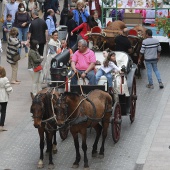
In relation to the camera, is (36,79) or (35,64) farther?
(36,79)

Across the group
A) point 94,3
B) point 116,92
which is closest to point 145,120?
point 116,92

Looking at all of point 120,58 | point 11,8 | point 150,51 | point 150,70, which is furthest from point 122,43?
point 11,8

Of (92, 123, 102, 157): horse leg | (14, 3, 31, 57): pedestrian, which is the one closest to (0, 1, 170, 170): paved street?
(92, 123, 102, 157): horse leg

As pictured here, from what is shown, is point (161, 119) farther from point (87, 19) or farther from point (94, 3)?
point (94, 3)

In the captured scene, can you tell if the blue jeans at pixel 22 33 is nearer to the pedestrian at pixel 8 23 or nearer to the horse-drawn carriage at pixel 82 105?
the pedestrian at pixel 8 23

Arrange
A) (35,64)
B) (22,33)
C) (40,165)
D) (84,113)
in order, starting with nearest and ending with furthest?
(84,113) → (40,165) → (35,64) → (22,33)

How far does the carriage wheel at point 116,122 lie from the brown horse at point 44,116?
4.82 ft

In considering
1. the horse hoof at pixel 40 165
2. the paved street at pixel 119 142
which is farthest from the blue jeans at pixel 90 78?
the horse hoof at pixel 40 165

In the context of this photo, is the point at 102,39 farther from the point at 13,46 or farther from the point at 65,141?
the point at 65,141

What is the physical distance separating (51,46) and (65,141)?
4.67 metres

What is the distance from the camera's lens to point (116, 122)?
15.1 meters

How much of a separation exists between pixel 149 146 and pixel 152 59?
4.63m

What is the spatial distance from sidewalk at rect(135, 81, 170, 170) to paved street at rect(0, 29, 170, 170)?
0.33 feet

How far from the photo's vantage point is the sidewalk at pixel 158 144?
1390 centimetres
